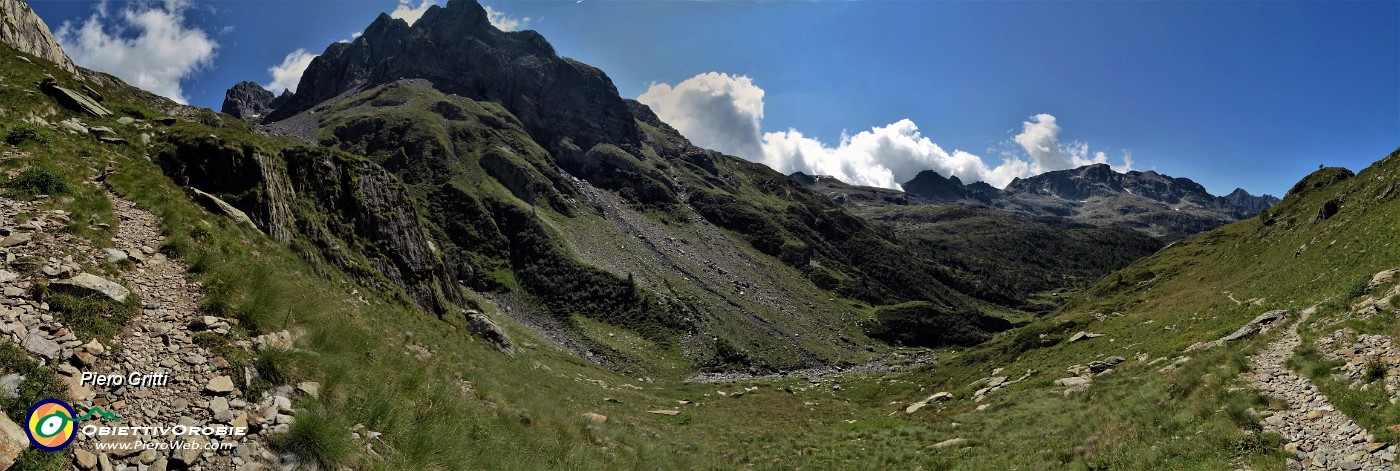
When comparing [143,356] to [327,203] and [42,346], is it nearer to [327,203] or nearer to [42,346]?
[42,346]

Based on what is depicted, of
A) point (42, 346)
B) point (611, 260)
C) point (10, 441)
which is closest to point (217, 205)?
point (42, 346)

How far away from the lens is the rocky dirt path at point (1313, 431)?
10.2 metres

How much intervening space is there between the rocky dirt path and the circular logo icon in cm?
2021

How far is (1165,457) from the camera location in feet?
45.3

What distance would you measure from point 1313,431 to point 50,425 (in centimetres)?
2181

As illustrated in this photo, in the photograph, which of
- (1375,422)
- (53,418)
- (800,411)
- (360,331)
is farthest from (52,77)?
(800,411)

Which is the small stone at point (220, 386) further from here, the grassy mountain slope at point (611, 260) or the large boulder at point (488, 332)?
the grassy mountain slope at point (611, 260)

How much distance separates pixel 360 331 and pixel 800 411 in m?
46.1

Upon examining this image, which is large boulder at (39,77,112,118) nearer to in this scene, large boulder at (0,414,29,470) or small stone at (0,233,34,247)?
small stone at (0,233,34,247)

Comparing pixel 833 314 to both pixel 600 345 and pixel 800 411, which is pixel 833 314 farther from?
pixel 800 411

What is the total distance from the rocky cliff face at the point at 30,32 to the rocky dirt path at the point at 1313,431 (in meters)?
68.5

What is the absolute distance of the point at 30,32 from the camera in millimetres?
45406
